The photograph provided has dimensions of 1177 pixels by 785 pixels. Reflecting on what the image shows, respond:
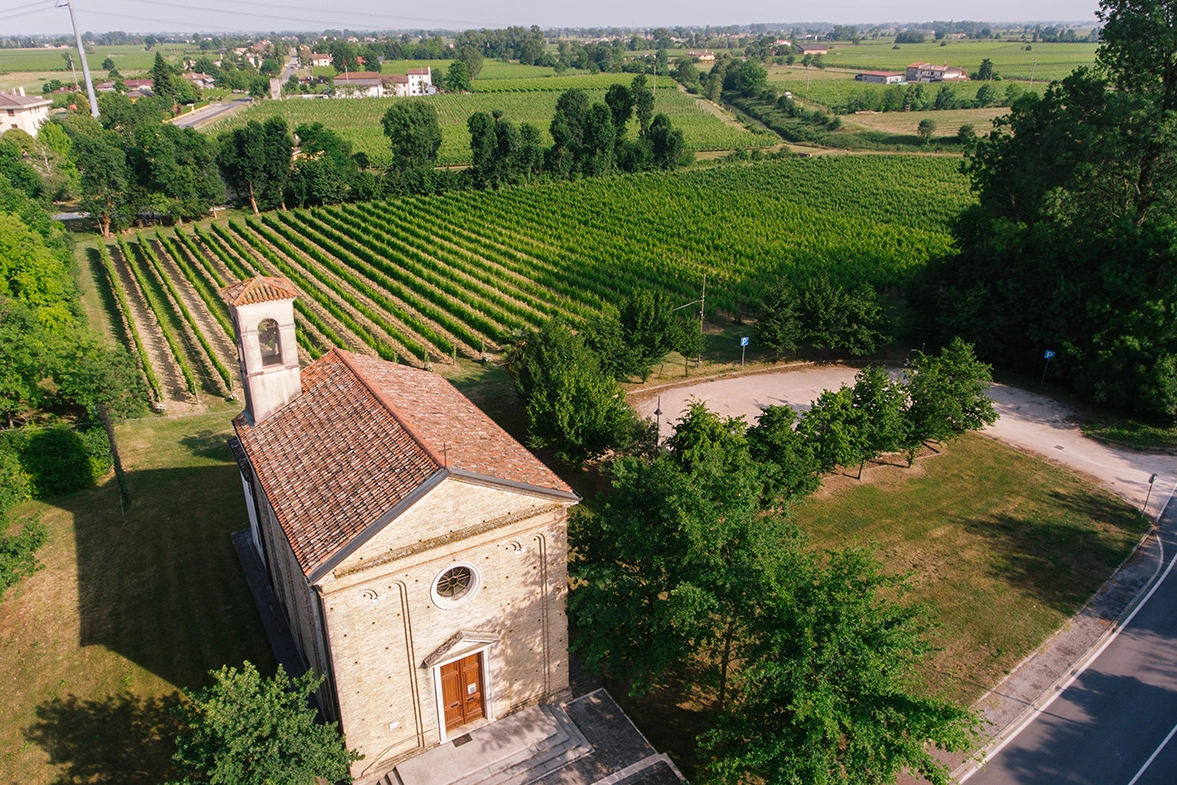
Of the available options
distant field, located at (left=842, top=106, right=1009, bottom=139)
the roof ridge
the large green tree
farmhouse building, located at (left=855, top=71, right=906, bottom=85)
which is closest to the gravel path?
the large green tree

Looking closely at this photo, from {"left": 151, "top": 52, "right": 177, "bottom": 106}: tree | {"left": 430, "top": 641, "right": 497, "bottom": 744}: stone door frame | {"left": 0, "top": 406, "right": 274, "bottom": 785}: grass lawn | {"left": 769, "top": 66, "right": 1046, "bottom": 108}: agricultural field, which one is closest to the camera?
{"left": 430, "top": 641, "right": 497, "bottom": 744}: stone door frame

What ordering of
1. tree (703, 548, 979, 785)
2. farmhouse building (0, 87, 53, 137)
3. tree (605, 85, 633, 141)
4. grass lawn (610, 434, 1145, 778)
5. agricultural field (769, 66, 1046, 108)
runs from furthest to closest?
agricultural field (769, 66, 1046, 108) → farmhouse building (0, 87, 53, 137) → tree (605, 85, 633, 141) → grass lawn (610, 434, 1145, 778) → tree (703, 548, 979, 785)

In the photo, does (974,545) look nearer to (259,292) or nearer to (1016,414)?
(1016,414)

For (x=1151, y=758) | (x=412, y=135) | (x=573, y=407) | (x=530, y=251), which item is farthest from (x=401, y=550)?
(x=412, y=135)

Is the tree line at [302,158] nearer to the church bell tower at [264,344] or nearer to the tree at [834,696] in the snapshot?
the church bell tower at [264,344]

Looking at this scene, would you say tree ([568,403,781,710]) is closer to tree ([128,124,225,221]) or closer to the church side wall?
the church side wall

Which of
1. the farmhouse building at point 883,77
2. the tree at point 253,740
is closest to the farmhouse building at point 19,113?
the tree at point 253,740
